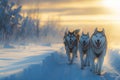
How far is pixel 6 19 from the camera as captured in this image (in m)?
60.8

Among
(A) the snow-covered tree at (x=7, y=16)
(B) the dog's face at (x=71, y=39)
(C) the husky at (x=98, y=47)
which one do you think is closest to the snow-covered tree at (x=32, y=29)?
(A) the snow-covered tree at (x=7, y=16)

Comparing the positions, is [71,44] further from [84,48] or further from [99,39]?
[99,39]

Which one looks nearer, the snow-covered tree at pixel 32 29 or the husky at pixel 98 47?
the husky at pixel 98 47

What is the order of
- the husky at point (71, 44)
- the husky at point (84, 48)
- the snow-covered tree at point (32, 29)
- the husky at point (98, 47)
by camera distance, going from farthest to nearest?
the snow-covered tree at point (32, 29) → the husky at point (71, 44) → the husky at point (84, 48) → the husky at point (98, 47)

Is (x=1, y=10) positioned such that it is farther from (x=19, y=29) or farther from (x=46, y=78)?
(x=46, y=78)

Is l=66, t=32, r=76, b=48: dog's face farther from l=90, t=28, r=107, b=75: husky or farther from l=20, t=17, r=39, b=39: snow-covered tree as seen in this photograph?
l=20, t=17, r=39, b=39: snow-covered tree

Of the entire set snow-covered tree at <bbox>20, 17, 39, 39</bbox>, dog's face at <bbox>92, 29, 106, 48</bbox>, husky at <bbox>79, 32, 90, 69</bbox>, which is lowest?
snow-covered tree at <bbox>20, 17, 39, 39</bbox>

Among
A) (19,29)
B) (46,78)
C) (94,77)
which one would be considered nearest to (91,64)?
(94,77)

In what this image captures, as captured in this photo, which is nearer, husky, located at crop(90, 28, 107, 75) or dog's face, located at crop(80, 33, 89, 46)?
husky, located at crop(90, 28, 107, 75)

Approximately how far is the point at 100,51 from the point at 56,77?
2.71 m

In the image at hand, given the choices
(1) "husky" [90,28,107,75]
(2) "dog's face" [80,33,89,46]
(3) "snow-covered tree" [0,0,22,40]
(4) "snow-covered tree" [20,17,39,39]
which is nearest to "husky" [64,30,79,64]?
(2) "dog's face" [80,33,89,46]

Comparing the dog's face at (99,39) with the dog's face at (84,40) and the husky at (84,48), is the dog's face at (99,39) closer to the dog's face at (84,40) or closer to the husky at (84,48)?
the husky at (84,48)

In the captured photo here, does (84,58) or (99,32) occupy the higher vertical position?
(99,32)

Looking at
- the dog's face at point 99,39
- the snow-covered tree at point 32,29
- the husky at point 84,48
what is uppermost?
the dog's face at point 99,39
